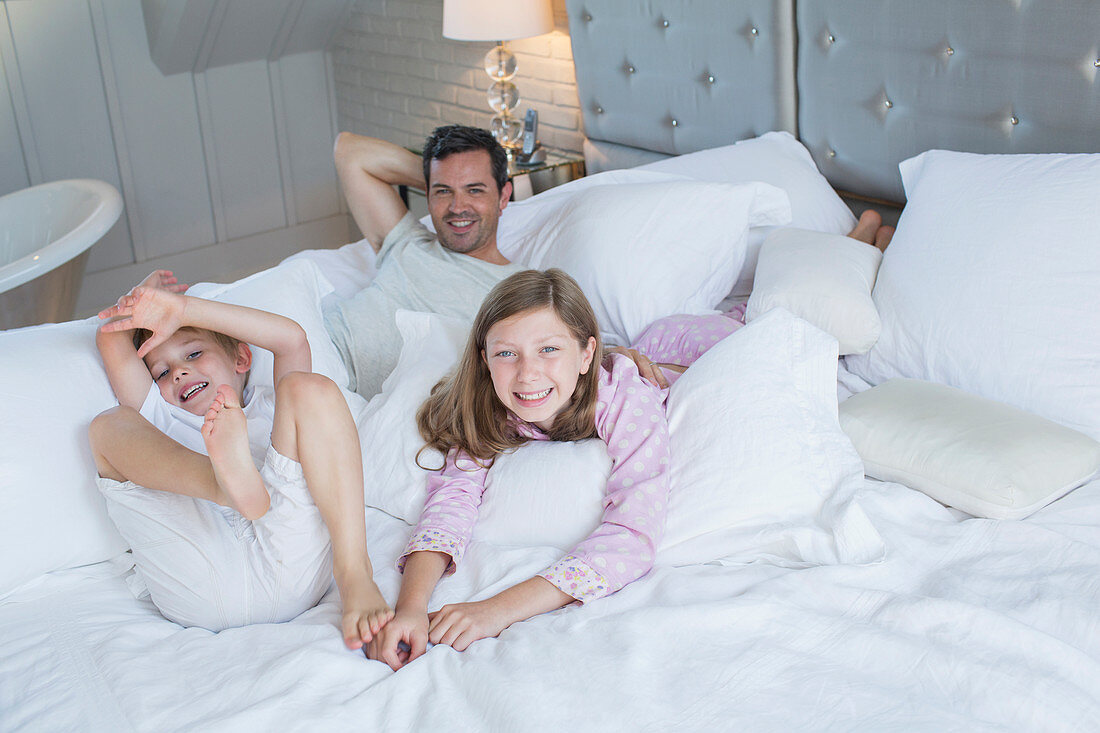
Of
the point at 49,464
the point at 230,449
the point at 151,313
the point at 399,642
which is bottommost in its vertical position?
the point at 399,642

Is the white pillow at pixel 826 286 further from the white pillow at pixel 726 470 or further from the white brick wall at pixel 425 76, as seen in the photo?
the white brick wall at pixel 425 76

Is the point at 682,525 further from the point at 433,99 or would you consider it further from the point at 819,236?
the point at 433,99

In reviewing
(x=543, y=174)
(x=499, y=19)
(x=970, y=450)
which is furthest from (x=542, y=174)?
(x=970, y=450)

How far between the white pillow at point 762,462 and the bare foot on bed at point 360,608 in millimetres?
407

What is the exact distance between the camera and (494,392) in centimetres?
154

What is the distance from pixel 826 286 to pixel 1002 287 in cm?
30

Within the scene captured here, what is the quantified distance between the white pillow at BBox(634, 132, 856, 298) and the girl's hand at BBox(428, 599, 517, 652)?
1.19 meters

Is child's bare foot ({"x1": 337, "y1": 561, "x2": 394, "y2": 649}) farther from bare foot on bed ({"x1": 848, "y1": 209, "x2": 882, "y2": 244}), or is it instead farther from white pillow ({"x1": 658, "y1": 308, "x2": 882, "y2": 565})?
bare foot on bed ({"x1": 848, "y1": 209, "x2": 882, "y2": 244})

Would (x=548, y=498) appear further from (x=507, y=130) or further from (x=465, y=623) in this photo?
(x=507, y=130)

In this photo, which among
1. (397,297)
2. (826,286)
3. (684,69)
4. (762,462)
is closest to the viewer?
(762,462)

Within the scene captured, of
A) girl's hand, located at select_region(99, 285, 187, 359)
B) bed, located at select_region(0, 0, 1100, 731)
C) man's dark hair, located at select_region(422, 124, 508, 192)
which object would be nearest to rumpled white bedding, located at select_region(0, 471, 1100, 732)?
bed, located at select_region(0, 0, 1100, 731)

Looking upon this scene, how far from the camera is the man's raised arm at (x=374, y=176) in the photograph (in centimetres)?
228

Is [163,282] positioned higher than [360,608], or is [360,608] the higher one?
[163,282]

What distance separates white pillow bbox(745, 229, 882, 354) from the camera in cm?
178
